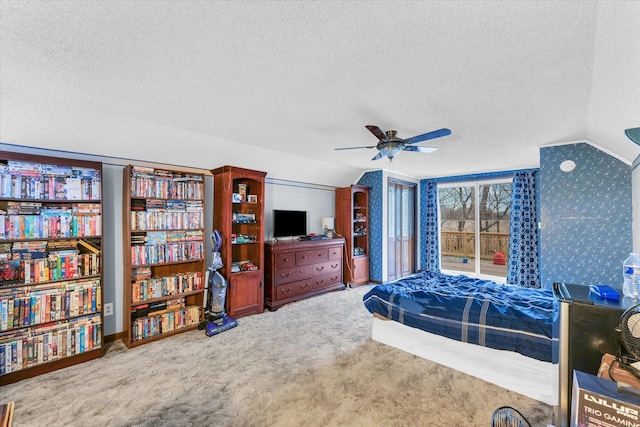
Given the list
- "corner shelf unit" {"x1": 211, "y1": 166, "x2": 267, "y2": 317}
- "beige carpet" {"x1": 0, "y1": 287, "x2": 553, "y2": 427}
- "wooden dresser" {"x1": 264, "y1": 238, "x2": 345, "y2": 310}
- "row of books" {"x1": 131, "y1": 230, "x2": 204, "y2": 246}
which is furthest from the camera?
"wooden dresser" {"x1": 264, "y1": 238, "x2": 345, "y2": 310}

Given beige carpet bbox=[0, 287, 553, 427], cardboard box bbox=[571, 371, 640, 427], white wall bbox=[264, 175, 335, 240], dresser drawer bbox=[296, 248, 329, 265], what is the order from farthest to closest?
white wall bbox=[264, 175, 335, 240], dresser drawer bbox=[296, 248, 329, 265], beige carpet bbox=[0, 287, 553, 427], cardboard box bbox=[571, 371, 640, 427]

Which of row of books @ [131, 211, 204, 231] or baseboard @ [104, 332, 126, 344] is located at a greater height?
row of books @ [131, 211, 204, 231]

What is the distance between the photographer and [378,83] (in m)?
1.93

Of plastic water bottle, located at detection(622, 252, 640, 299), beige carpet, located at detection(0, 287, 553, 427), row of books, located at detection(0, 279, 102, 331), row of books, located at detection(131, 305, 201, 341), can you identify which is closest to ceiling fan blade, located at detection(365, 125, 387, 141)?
plastic water bottle, located at detection(622, 252, 640, 299)

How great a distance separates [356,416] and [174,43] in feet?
8.63

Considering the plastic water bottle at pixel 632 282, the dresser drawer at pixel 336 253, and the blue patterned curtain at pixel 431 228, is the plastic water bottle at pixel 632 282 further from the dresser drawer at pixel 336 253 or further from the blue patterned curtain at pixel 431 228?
the blue patterned curtain at pixel 431 228

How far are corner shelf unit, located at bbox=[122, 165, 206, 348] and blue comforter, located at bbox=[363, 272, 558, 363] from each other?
7.51ft

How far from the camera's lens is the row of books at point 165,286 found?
315 centimetres

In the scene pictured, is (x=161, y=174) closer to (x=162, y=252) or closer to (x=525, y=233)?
(x=162, y=252)

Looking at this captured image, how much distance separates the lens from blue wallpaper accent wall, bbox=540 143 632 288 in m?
3.19

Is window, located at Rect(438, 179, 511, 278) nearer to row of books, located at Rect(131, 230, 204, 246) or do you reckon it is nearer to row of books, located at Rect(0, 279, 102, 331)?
row of books, located at Rect(131, 230, 204, 246)

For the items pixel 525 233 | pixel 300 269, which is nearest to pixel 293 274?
pixel 300 269

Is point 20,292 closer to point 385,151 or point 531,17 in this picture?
point 385,151

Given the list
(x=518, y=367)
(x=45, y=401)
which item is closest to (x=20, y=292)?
(x=45, y=401)
